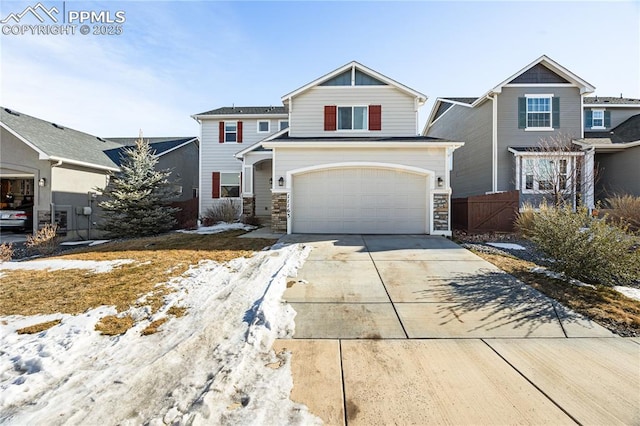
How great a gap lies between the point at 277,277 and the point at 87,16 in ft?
30.4

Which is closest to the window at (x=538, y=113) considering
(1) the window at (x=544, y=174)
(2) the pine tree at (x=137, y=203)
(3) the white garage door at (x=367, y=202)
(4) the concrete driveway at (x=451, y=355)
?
(1) the window at (x=544, y=174)

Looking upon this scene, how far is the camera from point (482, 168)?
1526 centimetres

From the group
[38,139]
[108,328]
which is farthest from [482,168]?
[38,139]

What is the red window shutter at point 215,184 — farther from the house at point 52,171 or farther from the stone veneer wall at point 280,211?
the stone veneer wall at point 280,211

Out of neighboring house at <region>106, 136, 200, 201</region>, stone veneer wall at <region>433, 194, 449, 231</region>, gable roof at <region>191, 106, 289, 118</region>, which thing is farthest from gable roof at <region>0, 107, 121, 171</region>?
stone veneer wall at <region>433, 194, 449, 231</region>

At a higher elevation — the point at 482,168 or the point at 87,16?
the point at 87,16

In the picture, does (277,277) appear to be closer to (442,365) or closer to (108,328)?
(108,328)

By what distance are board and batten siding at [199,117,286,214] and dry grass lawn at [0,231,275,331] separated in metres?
9.38

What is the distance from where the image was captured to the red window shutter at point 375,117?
478 inches

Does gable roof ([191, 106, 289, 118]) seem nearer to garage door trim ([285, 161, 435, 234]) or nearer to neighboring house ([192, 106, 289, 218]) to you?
neighboring house ([192, 106, 289, 218])

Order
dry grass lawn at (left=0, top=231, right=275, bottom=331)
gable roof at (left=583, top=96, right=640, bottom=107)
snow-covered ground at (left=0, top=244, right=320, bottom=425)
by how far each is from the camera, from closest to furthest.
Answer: snow-covered ground at (left=0, top=244, right=320, bottom=425) < dry grass lawn at (left=0, top=231, right=275, bottom=331) < gable roof at (left=583, top=96, right=640, bottom=107)

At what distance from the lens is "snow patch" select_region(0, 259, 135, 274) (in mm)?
6172

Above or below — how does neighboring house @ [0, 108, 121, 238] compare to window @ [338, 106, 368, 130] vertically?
below

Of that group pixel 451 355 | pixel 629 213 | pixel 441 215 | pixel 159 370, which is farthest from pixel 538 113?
pixel 159 370
